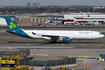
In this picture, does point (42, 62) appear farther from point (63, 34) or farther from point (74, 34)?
point (74, 34)

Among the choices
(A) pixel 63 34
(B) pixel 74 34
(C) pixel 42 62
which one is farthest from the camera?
(A) pixel 63 34

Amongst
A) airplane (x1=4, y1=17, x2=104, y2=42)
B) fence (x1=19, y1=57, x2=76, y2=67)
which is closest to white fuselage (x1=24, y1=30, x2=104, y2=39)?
airplane (x1=4, y1=17, x2=104, y2=42)

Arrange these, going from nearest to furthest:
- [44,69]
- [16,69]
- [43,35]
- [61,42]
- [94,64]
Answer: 1. [16,69]
2. [44,69]
3. [94,64]
4. [43,35]
5. [61,42]

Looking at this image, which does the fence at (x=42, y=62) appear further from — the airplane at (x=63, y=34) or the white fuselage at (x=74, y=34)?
the white fuselage at (x=74, y=34)

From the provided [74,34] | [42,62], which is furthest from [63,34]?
[42,62]

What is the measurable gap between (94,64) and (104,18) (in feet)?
473

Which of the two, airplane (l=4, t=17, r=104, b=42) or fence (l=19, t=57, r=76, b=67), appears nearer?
fence (l=19, t=57, r=76, b=67)

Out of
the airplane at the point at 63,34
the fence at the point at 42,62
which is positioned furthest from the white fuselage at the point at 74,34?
the fence at the point at 42,62

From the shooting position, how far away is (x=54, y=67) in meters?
29.3

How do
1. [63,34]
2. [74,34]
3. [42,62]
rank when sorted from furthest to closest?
1. [63,34]
2. [74,34]
3. [42,62]

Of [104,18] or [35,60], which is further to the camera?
[104,18]

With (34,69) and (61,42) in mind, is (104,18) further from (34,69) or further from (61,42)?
(34,69)

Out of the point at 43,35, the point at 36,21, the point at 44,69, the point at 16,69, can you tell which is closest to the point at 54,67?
the point at 44,69

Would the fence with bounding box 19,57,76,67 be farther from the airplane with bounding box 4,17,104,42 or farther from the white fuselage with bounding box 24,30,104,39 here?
the white fuselage with bounding box 24,30,104,39
